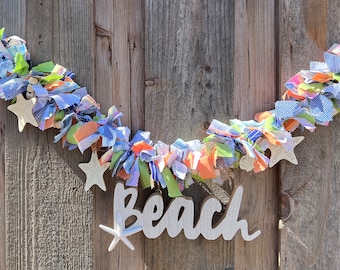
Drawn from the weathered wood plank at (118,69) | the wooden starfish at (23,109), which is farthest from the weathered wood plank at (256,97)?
the wooden starfish at (23,109)

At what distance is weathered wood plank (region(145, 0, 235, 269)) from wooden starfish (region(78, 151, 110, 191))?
0.14 metres

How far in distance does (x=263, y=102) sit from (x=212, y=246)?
0.35 meters

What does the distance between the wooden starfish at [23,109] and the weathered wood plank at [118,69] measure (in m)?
0.15

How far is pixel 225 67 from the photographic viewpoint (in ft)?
3.45

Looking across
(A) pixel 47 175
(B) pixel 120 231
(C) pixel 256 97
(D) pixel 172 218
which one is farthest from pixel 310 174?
(A) pixel 47 175

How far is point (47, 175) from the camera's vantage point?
3.50 ft

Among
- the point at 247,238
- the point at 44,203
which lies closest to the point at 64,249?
the point at 44,203

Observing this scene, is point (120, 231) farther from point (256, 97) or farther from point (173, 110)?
point (256, 97)

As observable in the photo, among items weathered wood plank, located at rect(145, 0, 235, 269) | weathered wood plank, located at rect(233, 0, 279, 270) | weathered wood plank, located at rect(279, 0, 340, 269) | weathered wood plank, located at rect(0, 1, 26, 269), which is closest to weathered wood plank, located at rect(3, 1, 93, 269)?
weathered wood plank, located at rect(0, 1, 26, 269)

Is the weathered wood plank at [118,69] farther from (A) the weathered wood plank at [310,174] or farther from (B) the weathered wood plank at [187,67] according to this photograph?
(A) the weathered wood plank at [310,174]

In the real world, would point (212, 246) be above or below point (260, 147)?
below

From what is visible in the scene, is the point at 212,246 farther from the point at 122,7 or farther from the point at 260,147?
the point at 122,7

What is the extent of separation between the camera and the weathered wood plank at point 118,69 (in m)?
1.05

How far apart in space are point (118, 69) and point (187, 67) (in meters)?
0.16
